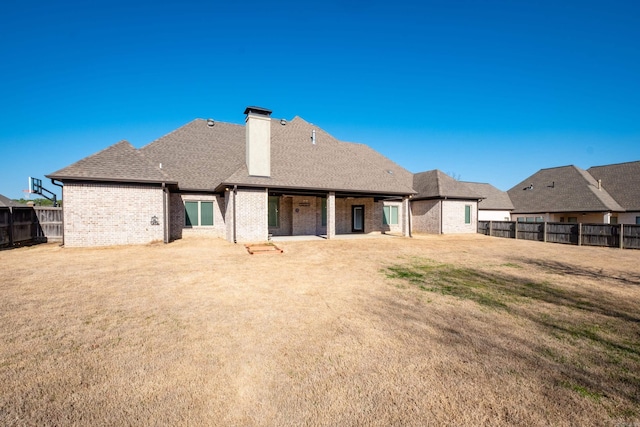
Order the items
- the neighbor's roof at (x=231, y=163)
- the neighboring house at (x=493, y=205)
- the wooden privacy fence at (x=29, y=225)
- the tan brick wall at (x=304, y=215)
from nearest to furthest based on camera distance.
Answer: the wooden privacy fence at (x=29, y=225) → the neighbor's roof at (x=231, y=163) → the tan brick wall at (x=304, y=215) → the neighboring house at (x=493, y=205)

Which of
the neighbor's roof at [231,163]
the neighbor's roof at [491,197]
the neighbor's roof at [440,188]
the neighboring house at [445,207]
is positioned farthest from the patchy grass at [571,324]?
the neighbor's roof at [491,197]

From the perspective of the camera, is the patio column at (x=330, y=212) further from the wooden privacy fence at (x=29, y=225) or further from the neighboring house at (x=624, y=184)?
the neighboring house at (x=624, y=184)

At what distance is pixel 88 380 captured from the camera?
10.3 feet

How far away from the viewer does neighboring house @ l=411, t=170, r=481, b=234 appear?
73.4 feet

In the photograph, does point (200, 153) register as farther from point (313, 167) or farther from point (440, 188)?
point (440, 188)

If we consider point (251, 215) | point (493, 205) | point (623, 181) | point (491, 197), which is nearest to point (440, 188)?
point (493, 205)

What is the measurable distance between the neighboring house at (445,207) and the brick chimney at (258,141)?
1316 cm

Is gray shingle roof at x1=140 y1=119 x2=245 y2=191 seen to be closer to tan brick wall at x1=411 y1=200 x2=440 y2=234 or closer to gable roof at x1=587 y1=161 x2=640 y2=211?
tan brick wall at x1=411 y1=200 x2=440 y2=234

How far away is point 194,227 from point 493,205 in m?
28.7

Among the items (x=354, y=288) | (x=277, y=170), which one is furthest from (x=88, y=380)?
(x=277, y=170)

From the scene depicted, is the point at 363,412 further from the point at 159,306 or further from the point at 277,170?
the point at 277,170

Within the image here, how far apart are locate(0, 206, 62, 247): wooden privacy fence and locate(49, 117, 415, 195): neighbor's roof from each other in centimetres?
471

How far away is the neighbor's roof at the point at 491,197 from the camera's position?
29.0m

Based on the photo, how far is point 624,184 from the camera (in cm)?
2638
